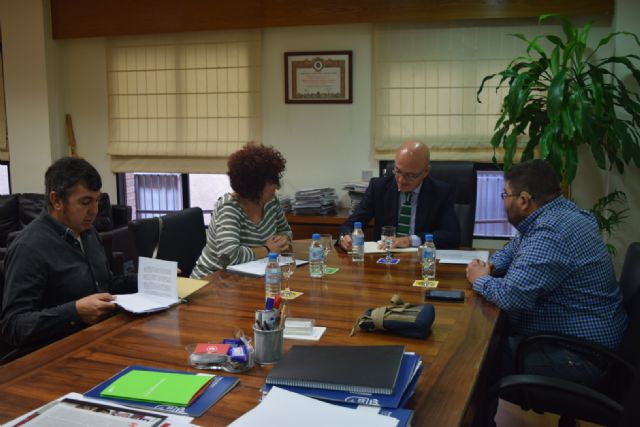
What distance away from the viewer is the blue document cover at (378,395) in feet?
3.85

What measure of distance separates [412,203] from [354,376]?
2.08 m

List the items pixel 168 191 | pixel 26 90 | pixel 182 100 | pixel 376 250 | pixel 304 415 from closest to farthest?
pixel 304 415
pixel 376 250
pixel 182 100
pixel 26 90
pixel 168 191

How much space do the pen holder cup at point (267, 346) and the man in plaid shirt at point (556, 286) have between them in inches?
34.8

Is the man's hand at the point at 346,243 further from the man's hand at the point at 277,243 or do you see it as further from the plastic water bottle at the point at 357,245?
the man's hand at the point at 277,243

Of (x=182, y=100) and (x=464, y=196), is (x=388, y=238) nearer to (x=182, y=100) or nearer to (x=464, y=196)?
(x=464, y=196)

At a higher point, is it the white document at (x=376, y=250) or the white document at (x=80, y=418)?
the white document at (x=376, y=250)

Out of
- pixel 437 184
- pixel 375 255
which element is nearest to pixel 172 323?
pixel 375 255

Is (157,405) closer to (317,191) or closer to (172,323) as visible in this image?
(172,323)

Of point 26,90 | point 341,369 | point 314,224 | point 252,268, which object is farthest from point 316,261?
point 26,90

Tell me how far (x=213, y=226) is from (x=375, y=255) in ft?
2.56

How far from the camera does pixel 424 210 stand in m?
3.18

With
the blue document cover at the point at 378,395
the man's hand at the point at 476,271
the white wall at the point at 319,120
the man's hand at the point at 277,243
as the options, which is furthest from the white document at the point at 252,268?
the white wall at the point at 319,120

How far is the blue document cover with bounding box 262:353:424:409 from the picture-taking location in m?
1.17

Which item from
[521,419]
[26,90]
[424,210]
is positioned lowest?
[521,419]
